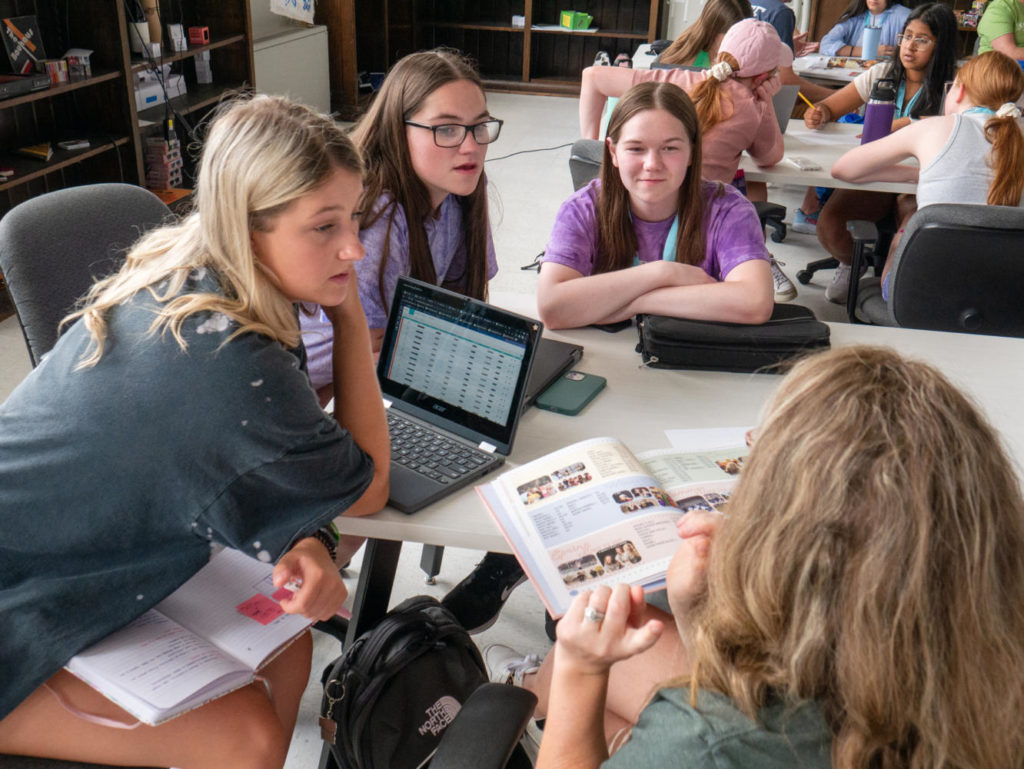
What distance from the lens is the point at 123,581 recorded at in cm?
114

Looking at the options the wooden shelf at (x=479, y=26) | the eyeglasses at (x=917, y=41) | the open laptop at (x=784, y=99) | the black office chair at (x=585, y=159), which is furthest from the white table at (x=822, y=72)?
the wooden shelf at (x=479, y=26)

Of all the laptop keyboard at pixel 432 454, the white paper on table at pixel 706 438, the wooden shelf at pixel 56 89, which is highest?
the wooden shelf at pixel 56 89

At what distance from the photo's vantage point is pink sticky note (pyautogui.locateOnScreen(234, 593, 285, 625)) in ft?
4.10

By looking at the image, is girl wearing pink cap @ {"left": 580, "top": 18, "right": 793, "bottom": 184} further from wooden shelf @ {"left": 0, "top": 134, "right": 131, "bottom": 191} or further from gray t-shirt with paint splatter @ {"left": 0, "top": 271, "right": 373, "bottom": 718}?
wooden shelf @ {"left": 0, "top": 134, "right": 131, "bottom": 191}

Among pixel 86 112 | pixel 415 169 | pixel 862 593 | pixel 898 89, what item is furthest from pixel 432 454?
pixel 898 89

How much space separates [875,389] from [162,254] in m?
0.94

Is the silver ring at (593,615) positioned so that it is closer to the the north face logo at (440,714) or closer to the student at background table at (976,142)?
the the north face logo at (440,714)

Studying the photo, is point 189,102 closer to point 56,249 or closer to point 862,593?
point 56,249

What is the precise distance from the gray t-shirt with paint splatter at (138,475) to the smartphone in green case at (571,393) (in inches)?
19.8

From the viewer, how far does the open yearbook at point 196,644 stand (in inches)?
42.5

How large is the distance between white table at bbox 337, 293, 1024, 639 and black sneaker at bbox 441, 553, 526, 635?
0.35m

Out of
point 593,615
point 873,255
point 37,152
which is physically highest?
point 593,615

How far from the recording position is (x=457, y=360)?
57.4 inches

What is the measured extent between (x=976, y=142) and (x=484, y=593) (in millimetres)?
1991
